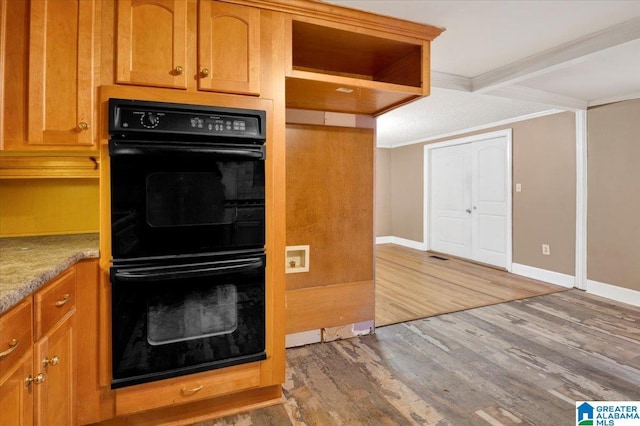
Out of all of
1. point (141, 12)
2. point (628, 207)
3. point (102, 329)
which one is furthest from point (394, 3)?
point (628, 207)

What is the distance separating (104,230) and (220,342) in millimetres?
762

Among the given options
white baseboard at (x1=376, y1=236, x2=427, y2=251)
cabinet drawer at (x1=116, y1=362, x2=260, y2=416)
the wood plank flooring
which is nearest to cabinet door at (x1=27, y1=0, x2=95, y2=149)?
cabinet drawer at (x1=116, y1=362, x2=260, y2=416)

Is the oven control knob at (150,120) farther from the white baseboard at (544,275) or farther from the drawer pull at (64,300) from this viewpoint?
the white baseboard at (544,275)

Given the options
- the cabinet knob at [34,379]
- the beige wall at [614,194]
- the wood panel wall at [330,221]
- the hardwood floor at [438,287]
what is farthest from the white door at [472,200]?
the cabinet knob at [34,379]

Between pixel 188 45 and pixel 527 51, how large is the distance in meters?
2.43

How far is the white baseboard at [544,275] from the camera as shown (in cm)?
425

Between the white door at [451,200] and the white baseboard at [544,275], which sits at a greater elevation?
the white door at [451,200]

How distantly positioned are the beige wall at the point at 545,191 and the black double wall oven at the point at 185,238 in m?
4.15

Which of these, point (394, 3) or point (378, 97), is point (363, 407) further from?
point (394, 3)

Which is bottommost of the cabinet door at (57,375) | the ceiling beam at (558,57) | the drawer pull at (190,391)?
the drawer pull at (190,391)

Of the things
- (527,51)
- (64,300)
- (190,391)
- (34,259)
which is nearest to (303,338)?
(190,391)

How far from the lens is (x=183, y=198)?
1.65m

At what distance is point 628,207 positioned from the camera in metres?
3.67

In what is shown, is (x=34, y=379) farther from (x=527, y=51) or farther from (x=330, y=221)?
(x=527, y=51)
